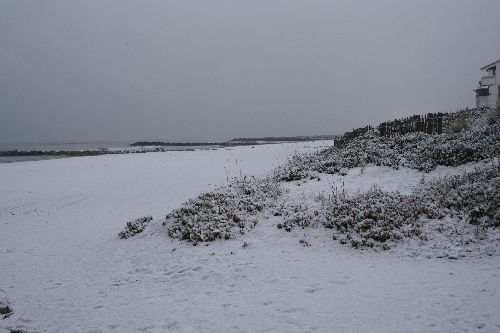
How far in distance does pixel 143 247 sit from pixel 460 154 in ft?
43.7

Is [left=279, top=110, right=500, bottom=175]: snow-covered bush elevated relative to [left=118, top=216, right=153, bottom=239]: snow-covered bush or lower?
elevated

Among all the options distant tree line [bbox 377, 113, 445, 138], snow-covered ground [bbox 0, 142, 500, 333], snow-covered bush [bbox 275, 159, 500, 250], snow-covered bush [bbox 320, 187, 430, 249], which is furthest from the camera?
distant tree line [bbox 377, 113, 445, 138]

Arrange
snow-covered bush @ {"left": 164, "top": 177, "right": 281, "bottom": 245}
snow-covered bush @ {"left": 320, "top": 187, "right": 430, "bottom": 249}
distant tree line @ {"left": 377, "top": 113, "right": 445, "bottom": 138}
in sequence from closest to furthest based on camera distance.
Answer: snow-covered bush @ {"left": 320, "top": 187, "right": 430, "bottom": 249}
snow-covered bush @ {"left": 164, "top": 177, "right": 281, "bottom": 245}
distant tree line @ {"left": 377, "top": 113, "right": 445, "bottom": 138}

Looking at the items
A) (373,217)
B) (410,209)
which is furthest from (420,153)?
(373,217)

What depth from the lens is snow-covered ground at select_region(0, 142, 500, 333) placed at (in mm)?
6121

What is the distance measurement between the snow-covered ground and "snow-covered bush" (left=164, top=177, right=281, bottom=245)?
1.30 ft

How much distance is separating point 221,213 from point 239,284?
4792 millimetres

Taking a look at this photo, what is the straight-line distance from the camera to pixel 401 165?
16.4m

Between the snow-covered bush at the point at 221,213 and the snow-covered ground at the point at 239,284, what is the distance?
40 cm

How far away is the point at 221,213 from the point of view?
12586 mm

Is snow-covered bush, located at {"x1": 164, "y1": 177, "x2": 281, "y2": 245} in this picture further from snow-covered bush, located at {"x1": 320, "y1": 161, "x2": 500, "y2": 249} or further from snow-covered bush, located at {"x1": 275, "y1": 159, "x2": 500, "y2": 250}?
snow-covered bush, located at {"x1": 320, "y1": 161, "x2": 500, "y2": 249}

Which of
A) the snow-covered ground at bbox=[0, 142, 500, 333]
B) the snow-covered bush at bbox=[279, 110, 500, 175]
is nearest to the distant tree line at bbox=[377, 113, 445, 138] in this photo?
the snow-covered bush at bbox=[279, 110, 500, 175]

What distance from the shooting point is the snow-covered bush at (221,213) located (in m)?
11.2

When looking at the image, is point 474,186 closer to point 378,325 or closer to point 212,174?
point 378,325
